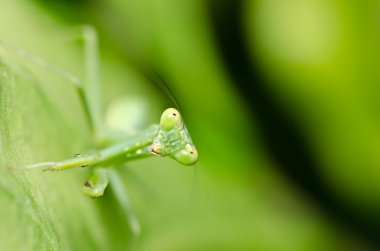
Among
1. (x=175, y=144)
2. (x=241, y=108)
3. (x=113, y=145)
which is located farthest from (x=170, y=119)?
(x=241, y=108)

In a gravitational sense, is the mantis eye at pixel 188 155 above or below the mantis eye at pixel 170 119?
below

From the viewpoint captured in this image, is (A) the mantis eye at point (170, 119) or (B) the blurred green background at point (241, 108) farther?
(B) the blurred green background at point (241, 108)

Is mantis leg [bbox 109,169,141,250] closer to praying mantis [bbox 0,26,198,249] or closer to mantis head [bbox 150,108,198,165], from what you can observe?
praying mantis [bbox 0,26,198,249]

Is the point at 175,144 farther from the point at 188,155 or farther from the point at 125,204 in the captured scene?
the point at 125,204

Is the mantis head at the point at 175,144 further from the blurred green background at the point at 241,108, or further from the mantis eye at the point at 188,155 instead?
the blurred green background at the point at 241,108

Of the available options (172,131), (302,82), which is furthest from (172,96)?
(302,82)

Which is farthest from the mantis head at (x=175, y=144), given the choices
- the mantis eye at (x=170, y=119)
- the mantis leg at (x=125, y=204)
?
the mantis leg at (x=125, y=204)
